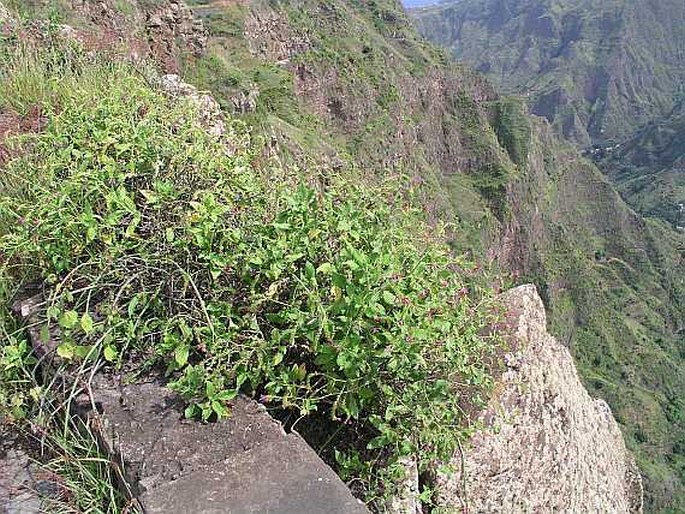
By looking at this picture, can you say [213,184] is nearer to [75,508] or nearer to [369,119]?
[75,508]

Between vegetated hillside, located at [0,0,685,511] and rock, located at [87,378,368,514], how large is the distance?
2400cm

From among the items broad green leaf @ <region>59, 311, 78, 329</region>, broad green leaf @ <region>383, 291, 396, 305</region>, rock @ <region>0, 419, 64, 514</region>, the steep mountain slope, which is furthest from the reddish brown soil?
the steep mountain slope

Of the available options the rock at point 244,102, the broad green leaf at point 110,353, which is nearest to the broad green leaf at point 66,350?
the broad green leaf at point 110,353

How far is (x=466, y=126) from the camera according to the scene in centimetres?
10856

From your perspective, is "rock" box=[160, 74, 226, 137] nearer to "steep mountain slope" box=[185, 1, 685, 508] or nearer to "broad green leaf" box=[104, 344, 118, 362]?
"broad green leaf" box=[104, 344, 118, 362]

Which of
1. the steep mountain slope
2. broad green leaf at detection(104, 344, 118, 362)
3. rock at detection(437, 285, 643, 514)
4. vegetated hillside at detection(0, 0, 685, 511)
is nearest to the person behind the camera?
broad green leaf at detection(104, 344, 118, 362)

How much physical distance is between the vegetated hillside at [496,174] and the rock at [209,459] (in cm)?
2400

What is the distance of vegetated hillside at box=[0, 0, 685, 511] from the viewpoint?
185 ft

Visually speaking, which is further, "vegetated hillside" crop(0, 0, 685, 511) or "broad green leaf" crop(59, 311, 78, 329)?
"vegetated hillside" crop(0, 0, 685, 511)

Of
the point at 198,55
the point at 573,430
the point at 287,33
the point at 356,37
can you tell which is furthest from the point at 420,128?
the point at 573,430

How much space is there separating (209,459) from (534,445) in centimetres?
346

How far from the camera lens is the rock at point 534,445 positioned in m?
4.47

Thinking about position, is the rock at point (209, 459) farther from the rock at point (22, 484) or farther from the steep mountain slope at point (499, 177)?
the steep mountain slope at point (499, 177)

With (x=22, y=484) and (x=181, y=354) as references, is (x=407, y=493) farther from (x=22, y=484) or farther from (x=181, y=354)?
(x=22, y=484)
